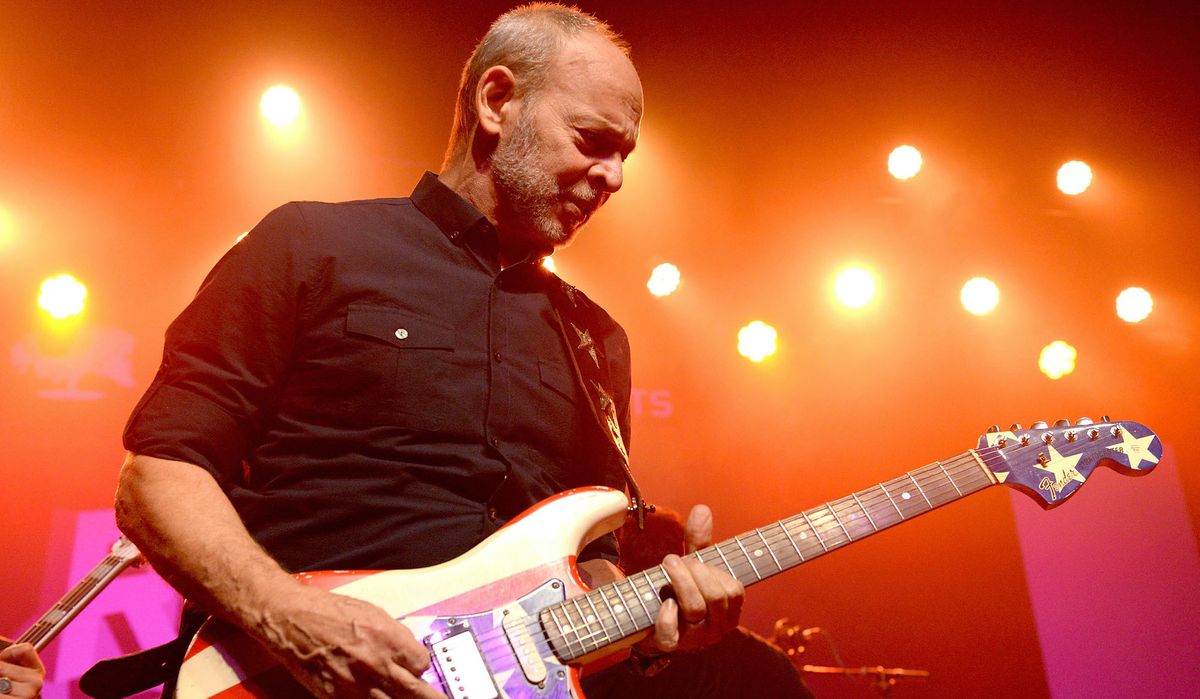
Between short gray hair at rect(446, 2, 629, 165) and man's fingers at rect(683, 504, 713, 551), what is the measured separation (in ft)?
4.93

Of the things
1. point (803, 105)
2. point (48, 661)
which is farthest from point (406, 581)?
point (803, 105)

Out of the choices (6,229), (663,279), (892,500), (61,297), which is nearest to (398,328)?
(892,500)

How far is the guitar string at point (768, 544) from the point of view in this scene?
1.68 metres

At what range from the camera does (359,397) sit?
193cm

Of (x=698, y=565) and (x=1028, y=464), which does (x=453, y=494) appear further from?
(x=1028, y=464)

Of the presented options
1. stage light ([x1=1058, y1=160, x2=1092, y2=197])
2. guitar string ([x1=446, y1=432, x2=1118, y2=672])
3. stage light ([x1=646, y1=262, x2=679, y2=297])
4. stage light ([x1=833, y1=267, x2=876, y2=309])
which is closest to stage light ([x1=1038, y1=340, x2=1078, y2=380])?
stage light ([x1=1058, y1=160, x2=1092, y2=197])

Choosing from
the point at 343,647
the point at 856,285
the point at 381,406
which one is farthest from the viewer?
the point at 856,285

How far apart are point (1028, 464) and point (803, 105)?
512 centimetres

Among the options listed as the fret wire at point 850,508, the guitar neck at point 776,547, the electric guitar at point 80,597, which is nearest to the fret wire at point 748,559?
the guitar neck at point 776,547

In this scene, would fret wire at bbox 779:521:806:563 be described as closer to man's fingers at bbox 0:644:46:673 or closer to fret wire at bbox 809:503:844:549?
fret wire at bbox 809:503:844:549

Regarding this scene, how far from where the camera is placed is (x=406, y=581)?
1.62 m

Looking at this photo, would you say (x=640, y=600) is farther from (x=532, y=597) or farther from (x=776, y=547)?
(x=776, y=547)

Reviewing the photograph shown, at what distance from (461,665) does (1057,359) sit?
6596 millimetres

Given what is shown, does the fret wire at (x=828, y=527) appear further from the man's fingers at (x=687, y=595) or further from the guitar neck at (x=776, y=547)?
the man's fingers at (x=687, y=595)
